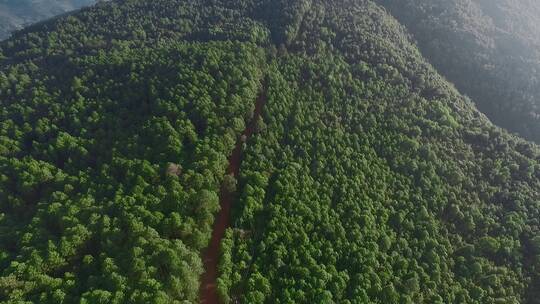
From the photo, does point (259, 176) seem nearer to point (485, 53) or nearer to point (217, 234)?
point (217, 234)

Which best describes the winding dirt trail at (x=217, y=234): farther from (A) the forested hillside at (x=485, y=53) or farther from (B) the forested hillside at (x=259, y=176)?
(A) the forested hillside at (x=485, y=53)

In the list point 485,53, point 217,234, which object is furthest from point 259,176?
point 485,53

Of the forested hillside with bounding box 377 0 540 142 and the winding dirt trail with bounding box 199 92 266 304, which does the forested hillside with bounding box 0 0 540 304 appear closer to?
the winding dirt trail with bounding box 199 92 266 304

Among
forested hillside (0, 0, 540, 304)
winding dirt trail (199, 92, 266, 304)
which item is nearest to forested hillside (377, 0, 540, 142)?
forested hillside (0, 0, 540, 304)

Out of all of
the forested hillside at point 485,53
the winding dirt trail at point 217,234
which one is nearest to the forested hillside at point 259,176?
the winding dirt trail at point 217,234

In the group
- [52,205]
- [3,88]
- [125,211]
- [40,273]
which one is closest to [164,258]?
[125,211]

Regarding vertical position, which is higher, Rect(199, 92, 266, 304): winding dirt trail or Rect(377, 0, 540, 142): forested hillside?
Rect(377, 0, 540, 142): forested hillside
